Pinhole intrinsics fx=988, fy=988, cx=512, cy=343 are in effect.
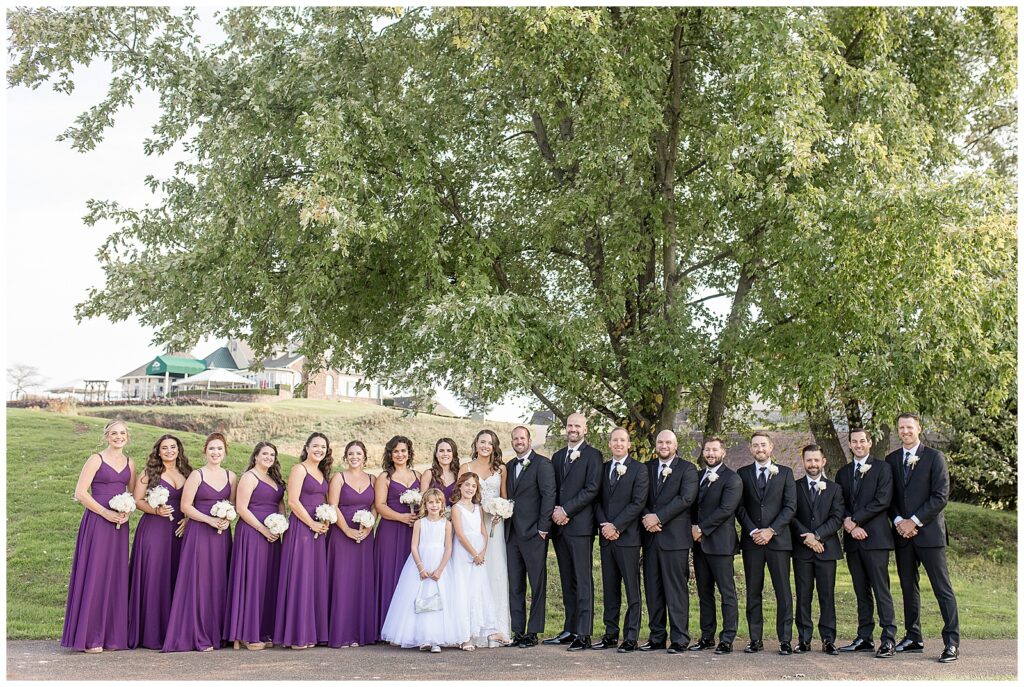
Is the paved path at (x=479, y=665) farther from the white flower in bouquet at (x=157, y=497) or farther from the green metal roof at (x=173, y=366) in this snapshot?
the green metal roof at (x=173, y=366)

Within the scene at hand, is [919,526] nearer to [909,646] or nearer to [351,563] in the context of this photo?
[909,646]

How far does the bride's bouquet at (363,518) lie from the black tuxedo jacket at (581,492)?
183 centimetres

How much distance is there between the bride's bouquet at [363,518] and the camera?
9461 mm

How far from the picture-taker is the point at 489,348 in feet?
37.0

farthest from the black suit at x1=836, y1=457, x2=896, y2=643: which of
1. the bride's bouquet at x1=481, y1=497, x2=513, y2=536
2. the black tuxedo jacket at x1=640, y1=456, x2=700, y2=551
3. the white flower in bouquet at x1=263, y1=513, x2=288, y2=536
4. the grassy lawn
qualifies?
the white flower in bouquet at x1=263, y1=513, x2=288, y2=536

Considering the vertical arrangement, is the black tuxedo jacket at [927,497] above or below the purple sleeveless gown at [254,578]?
above

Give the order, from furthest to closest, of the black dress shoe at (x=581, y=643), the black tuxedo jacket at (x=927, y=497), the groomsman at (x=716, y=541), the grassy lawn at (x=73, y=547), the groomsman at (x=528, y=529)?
1. the grassy lawn at (x=73, y=547)
2. the groomsman at (x=528, y=529)
3. the black dress shoe at (x=581, y=643)
4. the groomsman at (x=716, y=541)
5. the black tuxedo jacket at (x=927, y=497)

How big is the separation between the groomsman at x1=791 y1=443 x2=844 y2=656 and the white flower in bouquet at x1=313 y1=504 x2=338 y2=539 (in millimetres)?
4371

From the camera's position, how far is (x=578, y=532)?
9.61 meters

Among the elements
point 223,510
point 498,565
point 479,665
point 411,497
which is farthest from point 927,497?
point 223,510

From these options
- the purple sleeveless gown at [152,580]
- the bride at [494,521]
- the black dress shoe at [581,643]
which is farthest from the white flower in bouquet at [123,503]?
the black dress shoe at [581,643]

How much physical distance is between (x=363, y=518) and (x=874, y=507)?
15.9ft

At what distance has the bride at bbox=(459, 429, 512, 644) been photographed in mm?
9539

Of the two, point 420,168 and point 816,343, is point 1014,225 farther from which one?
point 420,168
